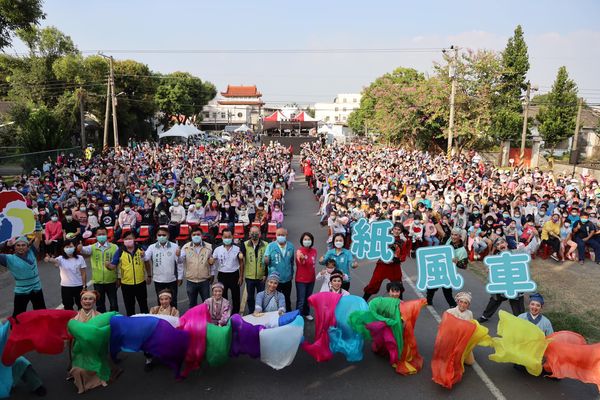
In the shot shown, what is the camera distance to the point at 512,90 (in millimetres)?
29781

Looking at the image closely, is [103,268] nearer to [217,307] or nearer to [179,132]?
[217,307]

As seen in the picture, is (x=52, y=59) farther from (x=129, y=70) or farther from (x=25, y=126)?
(x=25, y=126)

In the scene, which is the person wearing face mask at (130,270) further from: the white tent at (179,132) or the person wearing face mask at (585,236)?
the white tent at (179,132)

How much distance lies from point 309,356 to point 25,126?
86.6 feet

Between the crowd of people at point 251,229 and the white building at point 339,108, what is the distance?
9606 centimetres

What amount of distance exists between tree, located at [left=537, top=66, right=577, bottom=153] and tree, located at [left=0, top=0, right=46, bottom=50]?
31192mm

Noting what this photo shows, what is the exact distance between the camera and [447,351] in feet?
16.3

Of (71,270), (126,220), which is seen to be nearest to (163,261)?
(71,270)

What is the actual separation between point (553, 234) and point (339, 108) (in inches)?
4325

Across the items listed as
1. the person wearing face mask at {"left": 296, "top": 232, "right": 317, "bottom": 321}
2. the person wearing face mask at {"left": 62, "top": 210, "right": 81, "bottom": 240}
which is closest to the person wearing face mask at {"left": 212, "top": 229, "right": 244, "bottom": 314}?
the person wearing face mask at {"left": 296, "top": 232, "right": 317, "bottom": 321}

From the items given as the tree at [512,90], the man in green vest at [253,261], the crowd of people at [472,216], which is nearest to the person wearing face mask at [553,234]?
the crowd of people at [472,216]

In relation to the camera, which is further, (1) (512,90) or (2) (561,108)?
(2) (561,108)

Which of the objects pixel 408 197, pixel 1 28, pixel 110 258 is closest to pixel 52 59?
pixel 1 28

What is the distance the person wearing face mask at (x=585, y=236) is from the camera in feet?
34.4
